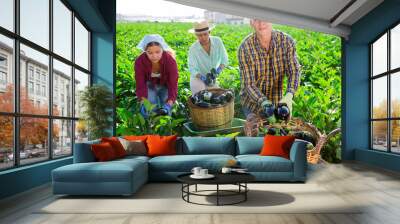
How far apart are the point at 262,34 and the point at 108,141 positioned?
521 centimetres

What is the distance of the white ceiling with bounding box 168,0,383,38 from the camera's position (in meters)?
7.68

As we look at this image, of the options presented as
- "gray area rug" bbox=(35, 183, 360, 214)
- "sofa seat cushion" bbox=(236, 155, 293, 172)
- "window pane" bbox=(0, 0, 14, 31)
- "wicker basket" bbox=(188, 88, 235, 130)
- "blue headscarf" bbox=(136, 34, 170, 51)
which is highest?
"blue headscarf" bbox=(136, 34, 170, 51)

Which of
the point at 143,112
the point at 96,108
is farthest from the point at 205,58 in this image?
the point at 96,108

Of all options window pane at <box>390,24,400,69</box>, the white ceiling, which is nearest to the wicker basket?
the white ceiling

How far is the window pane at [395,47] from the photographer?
7.50 meters

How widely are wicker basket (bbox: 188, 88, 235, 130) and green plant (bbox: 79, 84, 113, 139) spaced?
2.09 meters

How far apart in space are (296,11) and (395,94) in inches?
98.5

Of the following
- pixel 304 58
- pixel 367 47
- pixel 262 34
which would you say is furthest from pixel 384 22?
pixel 262 34

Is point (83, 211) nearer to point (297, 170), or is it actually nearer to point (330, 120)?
point (297, 170)

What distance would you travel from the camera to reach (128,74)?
933cm

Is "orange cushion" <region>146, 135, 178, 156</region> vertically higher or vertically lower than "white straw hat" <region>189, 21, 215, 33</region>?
lower

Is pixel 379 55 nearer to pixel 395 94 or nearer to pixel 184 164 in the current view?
pixel 395 94

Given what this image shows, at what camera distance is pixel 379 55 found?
27.6 feet

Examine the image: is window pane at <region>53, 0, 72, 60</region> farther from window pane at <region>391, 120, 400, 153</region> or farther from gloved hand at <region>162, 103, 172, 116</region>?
window pane at <region>391, 120, 400, 153</region>
